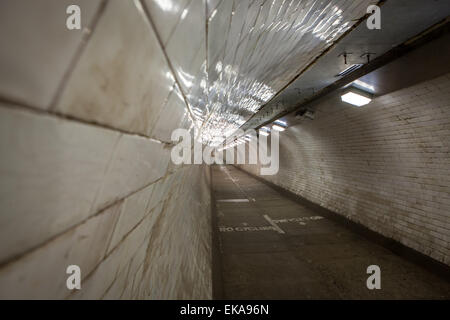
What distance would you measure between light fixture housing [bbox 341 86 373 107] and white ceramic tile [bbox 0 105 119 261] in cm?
513

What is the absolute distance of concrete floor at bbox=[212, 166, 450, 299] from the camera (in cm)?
386

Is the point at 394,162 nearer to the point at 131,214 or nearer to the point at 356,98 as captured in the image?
the point at 356,98

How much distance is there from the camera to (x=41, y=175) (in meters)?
0.48

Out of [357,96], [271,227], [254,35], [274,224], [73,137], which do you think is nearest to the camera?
[73,137]

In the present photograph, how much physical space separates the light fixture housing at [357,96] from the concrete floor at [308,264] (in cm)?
351

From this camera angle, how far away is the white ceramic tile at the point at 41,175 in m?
0.39

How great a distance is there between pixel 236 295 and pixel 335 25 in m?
4.32

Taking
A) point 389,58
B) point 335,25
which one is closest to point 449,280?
point 389,58

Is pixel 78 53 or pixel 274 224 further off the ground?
pixel 78 53

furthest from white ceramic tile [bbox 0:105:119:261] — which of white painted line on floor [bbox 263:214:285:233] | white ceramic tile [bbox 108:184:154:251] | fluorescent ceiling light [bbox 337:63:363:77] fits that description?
white painted line on floor [bbox 263:214:285:233]

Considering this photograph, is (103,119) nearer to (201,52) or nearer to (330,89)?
(201,52)

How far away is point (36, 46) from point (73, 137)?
0.23 meters

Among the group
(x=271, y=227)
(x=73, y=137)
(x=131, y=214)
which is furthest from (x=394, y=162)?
(x=73, y=137)

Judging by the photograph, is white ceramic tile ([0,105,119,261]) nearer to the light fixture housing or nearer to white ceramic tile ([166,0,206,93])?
white ceramic tile ([166,0,206,93])
